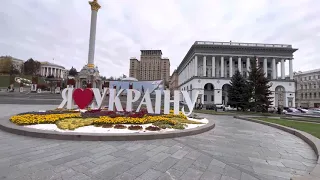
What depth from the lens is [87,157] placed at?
186 inches

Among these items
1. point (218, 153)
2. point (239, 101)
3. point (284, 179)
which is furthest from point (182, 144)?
point (239, 101)

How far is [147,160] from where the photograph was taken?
466 cm

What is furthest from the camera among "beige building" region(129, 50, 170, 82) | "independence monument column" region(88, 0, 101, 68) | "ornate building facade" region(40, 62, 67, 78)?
"ornate building facade" region(40, 62, 67, 78)

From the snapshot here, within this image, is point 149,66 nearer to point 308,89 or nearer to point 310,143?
point 308,89

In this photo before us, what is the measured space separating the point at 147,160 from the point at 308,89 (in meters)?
87.3

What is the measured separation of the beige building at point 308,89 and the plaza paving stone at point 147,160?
79282 mm

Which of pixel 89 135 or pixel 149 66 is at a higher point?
pixel 149 66

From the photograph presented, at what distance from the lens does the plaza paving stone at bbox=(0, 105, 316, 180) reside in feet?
12.5

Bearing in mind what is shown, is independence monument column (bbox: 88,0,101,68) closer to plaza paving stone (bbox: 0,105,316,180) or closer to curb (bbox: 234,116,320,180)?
plaza paving stone (bbox: 0,105,316,180)

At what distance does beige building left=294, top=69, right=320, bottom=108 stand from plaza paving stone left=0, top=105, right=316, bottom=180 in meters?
79.3

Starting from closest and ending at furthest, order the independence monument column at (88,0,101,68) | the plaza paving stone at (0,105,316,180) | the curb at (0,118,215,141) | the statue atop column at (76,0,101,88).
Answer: the plaza paving stone at (0,105,316,180), the curb at (0,118,215,141), the independence monument column at (88,0,101,68), the statue atop column at (76,0,101,88)

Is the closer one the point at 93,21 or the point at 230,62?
the point at 93,21

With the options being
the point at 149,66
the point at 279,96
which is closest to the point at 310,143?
the point at 279,96

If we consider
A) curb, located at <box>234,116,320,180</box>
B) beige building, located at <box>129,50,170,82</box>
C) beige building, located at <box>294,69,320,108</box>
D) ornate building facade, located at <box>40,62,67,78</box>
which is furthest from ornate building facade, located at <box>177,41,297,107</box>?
ornate building facade, located at <box>40,62,67,78</box>
